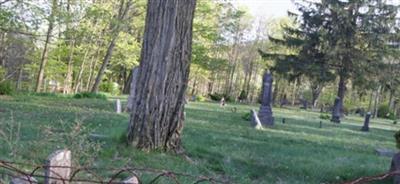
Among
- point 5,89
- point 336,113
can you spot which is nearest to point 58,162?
point 5,89

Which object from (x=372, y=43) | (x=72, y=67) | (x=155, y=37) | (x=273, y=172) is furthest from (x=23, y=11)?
(x=372, y=43)

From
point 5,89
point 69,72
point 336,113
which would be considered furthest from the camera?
point 69,72

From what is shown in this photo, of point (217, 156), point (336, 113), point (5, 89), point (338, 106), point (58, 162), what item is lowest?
point (217, 156)

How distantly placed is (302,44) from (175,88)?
2715 centimetres

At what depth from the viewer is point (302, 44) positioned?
32781mm

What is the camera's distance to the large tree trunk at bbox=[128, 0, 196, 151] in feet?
22.5

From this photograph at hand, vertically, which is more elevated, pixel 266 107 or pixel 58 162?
pixel 266 107

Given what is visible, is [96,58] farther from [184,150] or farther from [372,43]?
[184,150]

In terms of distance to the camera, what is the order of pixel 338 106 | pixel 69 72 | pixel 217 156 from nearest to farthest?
pixel 217 156, pixel 338 106, pixel 69 72

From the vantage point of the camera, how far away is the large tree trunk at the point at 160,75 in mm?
6871

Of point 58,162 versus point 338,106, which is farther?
point 338,106

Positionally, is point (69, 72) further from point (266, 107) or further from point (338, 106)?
point (266, 107)

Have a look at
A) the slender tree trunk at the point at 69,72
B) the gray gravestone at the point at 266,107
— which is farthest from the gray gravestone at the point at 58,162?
the slender tree trunk at the point at 69,72

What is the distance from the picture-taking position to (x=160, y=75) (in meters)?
6.88
